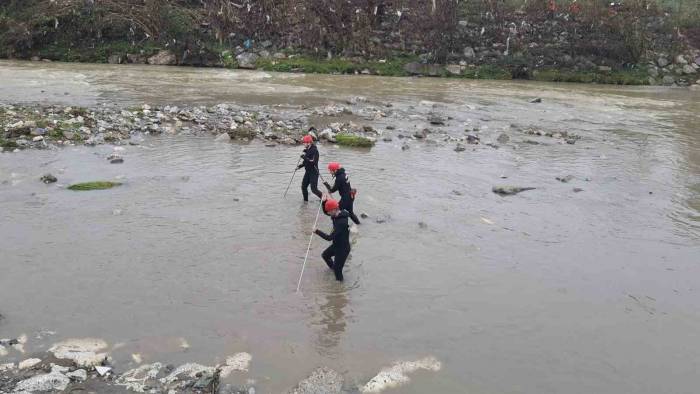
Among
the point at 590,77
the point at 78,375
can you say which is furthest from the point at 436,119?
the point at 590,77

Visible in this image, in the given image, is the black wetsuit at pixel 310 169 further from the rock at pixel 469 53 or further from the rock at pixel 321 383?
the rock at pixel 469 53

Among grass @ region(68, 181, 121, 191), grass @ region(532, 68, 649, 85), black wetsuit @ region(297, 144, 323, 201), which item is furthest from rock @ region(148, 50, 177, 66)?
black wetsuit @ region(297, 144, 323, 201)

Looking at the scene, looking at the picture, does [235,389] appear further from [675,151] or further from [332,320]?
[675,151]

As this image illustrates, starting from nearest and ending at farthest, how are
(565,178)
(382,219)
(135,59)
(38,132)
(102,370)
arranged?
(102,370) < (382,219) < (565,178) < (38,132) < (135,59)

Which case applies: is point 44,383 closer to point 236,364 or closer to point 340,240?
point 236,364

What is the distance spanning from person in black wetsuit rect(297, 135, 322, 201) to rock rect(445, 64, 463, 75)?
106 ft

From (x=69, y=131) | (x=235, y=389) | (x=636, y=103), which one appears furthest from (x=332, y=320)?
(x=636, y=103)

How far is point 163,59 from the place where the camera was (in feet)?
151

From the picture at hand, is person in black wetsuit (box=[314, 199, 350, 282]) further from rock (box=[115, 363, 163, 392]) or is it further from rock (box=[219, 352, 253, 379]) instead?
rock (box=[115, 363, 163, 392])

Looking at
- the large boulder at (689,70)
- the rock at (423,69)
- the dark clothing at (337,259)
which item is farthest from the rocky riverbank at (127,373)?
the large boulder at (689,70)

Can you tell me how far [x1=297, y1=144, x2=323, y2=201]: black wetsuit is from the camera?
15.2m

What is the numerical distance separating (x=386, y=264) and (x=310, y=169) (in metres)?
4.43

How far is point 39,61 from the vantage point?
148 ft

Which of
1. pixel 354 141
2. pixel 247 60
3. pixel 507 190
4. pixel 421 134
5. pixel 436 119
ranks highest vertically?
pixel 247 60
